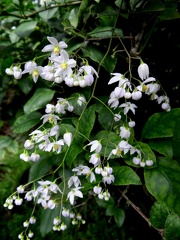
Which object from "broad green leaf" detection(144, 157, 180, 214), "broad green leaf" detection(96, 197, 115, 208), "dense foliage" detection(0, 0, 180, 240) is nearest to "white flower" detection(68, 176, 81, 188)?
"dense foliage" detection(0, 0, 180, 240)

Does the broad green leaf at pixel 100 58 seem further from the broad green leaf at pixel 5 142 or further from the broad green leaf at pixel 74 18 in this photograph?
the broad green leaf at pixel 5 142

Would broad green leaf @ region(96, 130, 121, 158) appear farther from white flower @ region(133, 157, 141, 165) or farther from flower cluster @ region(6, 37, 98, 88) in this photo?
flower cluster @ region(6, 37, 98, 88)

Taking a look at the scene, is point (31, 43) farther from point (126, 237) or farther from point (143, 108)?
point (126, 237)

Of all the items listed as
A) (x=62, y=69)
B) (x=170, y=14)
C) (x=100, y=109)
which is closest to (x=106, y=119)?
(x=100, y=109)

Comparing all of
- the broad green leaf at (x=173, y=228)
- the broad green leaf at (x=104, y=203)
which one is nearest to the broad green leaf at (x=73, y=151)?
the broad green leaf at (x=173, y=228)

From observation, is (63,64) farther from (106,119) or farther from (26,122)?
(26,122)

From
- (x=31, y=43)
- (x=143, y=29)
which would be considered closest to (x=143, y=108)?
(x=143, y=29)
